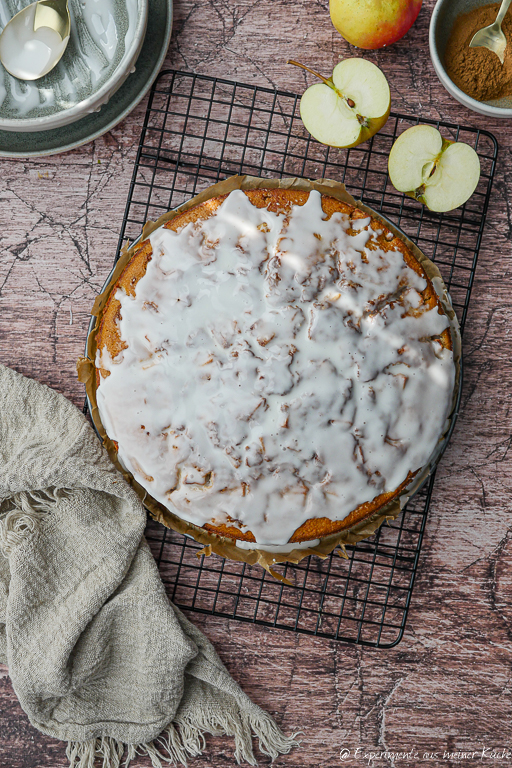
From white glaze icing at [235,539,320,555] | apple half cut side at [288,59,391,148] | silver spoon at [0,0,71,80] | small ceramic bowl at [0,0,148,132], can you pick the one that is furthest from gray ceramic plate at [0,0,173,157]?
white glaze icing at [235,539,320,555]

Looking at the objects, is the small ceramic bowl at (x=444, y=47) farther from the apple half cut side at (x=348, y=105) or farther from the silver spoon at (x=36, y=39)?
the silver spoon at (x=36, y=39)

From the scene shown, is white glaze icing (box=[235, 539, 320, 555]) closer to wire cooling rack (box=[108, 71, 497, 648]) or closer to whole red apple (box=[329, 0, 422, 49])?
wire cooling rack (box=[108, 71, 497, 648])

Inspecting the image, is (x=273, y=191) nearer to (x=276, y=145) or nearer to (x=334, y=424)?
(x=276, y=145)

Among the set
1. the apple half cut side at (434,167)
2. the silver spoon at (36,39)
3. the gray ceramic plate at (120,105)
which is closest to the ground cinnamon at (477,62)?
the apple half cut side at (434,167)

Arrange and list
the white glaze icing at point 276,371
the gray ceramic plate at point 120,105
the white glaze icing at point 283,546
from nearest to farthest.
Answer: the white glaze icing at point 276,371
the white glaze icing at point 283,546
the gray ceramic plate at point 120,105

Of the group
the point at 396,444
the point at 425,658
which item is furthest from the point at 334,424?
the point at 425,658
